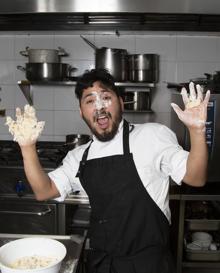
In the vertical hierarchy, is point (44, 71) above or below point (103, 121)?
above

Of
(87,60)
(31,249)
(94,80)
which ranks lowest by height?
(31,249)

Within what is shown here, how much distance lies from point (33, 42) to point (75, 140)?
94cm

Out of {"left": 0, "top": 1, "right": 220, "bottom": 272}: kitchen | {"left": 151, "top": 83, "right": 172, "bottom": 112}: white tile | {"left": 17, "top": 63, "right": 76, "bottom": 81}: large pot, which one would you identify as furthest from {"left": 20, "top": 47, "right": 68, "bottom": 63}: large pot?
{"left": 151, "top": 83, "right": 172, "bottom": 112}: white tile

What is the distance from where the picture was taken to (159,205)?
1442 millimetres

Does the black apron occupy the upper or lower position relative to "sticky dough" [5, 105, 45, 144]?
lower

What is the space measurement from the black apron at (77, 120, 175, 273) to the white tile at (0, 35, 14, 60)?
1971 mm

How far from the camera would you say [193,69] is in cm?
301

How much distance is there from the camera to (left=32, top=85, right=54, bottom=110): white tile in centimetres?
308

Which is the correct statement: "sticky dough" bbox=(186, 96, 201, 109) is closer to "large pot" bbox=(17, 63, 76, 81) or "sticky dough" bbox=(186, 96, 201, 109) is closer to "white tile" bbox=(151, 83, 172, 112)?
"large pot" bbox=(17, 63, 76, 81)

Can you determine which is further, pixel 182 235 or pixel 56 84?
pixel 56 84

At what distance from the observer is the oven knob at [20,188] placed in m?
2.43

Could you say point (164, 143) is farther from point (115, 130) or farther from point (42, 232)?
point (42, 232)

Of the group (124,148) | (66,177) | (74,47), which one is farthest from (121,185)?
(74,47)

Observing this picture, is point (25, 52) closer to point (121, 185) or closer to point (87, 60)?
point (87, 60)
